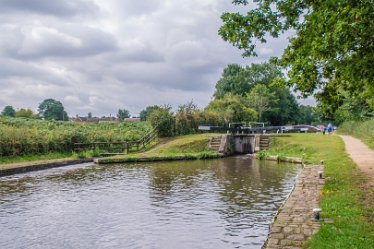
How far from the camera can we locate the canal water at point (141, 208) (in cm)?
→ 920

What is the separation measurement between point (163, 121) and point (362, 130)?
1946 centimetres

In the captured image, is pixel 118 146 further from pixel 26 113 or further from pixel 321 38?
pixel 26 113

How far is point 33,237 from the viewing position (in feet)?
30.9

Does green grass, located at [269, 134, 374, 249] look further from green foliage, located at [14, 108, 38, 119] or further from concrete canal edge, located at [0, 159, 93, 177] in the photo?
green foliage, located at [14, 108, 38, 119]

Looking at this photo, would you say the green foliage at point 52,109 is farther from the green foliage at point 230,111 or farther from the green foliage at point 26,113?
the green foliage at point 230,111

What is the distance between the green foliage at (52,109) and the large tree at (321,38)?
101 metres

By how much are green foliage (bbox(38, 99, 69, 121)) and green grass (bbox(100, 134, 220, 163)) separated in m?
79.7

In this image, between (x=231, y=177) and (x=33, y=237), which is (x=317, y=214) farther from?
(x=231, y=177)

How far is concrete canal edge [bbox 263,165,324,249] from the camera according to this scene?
7234mm

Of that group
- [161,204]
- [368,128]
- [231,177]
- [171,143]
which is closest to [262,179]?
[231,177]

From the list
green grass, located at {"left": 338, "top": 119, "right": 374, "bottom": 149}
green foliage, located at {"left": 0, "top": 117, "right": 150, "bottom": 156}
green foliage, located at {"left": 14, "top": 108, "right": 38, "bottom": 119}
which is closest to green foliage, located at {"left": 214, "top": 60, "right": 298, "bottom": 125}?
green grass, located at {"left": 338, "top": 119, "right": 374, "bottom": 149}

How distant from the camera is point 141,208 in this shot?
12.3 meters

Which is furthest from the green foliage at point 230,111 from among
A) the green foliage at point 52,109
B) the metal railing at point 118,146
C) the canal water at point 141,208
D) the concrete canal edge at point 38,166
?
the green foliage at point 52,109

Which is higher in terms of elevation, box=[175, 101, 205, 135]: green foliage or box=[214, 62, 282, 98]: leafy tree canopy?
box=[214, 62, 282, 98]: leafy tree canopy
